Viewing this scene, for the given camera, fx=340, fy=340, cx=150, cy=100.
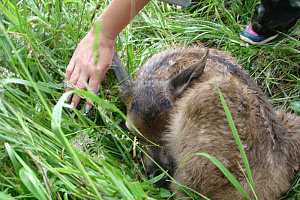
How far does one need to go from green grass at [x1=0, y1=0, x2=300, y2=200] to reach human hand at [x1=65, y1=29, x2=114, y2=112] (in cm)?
15

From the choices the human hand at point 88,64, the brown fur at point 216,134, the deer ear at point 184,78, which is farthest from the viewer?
the human hand at point 88,64

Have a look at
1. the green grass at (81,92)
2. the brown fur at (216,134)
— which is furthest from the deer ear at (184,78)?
the green grass at (81,92)

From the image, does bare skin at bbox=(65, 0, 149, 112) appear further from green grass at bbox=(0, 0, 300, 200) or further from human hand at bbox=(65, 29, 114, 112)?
green grass at bbox=(0, 0, 300, 200)

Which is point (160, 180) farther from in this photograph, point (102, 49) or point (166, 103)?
point (102, 49)

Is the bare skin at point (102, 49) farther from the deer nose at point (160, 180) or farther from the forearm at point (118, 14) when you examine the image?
the deer nose at point (160, 180)

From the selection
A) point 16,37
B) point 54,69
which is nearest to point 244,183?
point 54,69

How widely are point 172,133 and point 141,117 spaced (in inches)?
14.1

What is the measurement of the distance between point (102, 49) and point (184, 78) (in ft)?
2.88

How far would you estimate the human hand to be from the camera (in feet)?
11.1

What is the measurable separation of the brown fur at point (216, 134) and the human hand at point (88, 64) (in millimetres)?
494

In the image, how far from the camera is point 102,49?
340cm

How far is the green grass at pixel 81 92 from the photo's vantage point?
228 cm

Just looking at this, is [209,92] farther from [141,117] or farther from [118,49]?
[118,49]

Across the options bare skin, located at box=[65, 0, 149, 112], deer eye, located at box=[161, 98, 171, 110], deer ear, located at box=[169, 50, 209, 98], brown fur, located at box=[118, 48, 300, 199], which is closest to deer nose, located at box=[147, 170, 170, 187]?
brown fur, located at box=[118, 48, 300, 199]
